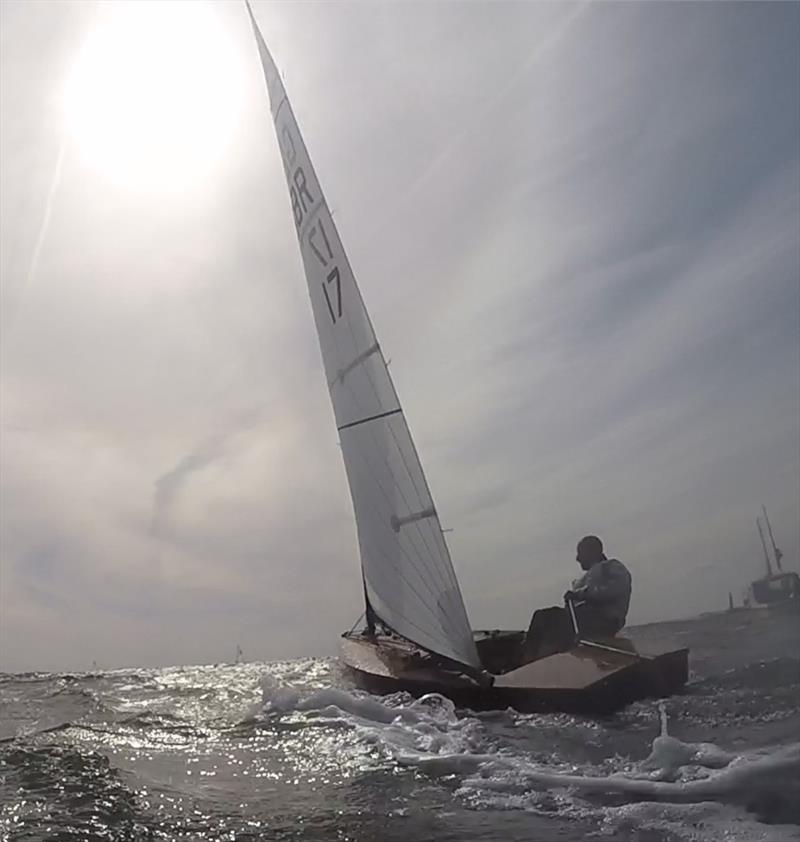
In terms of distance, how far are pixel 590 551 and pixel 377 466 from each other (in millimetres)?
3100

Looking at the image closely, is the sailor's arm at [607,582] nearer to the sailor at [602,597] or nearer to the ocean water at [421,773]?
the sailor at [602,597]

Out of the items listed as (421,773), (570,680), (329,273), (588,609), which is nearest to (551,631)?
(588,609)

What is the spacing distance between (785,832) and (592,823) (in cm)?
95

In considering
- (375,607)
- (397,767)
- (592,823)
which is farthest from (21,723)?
(592,823)

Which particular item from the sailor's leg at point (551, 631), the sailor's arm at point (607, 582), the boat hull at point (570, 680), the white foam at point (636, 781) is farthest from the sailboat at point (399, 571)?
the white foam at point (636, 781)

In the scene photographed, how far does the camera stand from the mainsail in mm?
9406

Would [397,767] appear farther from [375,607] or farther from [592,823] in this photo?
[375,607]

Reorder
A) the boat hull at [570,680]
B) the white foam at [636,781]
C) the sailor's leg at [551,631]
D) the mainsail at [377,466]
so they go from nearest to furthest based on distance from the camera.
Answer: the white foam at [636,781] < the boat hull at [570,680] < the mainsail at [377,466] < the sailor's leg at [551,631]

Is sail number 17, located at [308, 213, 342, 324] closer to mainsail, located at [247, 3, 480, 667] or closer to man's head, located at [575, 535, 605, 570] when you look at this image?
mainsail, located at [247, 3, 480, 667]

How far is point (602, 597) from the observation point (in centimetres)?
952

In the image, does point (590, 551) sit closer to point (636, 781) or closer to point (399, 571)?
point (399, 571)

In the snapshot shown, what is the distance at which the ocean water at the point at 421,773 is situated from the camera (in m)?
4.11

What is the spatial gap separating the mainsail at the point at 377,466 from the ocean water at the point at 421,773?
4.16 ft

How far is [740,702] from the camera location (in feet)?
23.6
